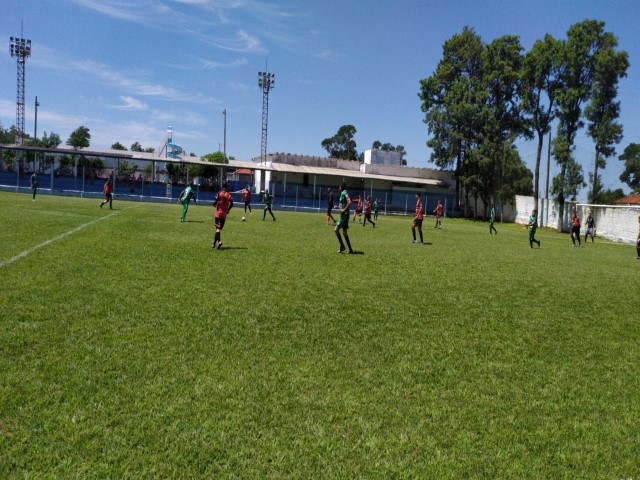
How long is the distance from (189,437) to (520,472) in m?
2.24

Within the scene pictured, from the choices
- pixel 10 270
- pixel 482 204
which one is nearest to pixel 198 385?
pixel 10 270

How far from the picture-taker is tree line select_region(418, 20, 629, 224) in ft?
145

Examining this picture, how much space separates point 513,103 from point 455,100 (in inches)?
236

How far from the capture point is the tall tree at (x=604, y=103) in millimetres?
43438

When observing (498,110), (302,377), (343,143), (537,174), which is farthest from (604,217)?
(343,143)

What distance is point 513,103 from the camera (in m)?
55.3

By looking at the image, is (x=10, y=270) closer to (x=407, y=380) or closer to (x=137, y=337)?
(x=137, y=337)

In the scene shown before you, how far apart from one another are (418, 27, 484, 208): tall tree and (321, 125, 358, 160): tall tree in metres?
55.2

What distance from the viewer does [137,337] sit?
568cm

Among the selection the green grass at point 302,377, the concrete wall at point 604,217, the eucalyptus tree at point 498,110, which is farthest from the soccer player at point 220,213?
the eucalyptus tree at point 498,110

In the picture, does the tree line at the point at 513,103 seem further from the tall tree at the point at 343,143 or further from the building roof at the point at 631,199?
the tall tree at the point at 343,143

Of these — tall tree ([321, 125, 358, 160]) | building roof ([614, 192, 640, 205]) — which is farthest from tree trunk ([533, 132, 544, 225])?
tall tree ([321, 125, 358, 160])

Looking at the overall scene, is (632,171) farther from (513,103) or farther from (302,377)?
(302,377)

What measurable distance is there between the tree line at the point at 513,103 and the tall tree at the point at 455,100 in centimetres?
10
